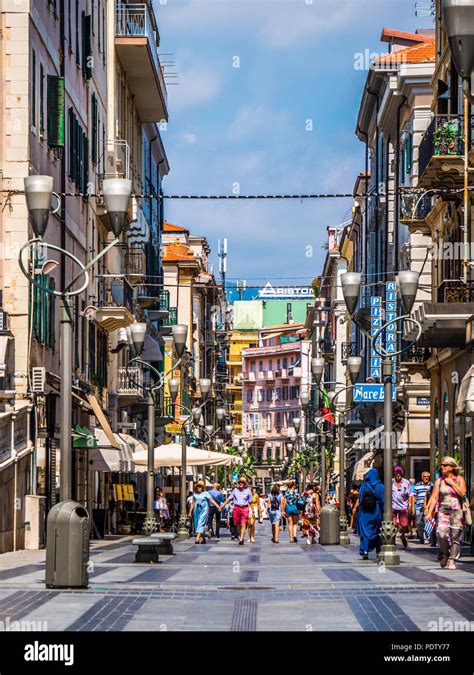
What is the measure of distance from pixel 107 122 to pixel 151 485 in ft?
70.7

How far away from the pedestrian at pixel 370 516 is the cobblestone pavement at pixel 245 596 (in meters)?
0.39

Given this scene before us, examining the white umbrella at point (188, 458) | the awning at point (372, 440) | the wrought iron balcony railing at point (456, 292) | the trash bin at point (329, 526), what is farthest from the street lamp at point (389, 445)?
the awning at point (372, 440)

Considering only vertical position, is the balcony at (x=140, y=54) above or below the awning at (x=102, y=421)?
above

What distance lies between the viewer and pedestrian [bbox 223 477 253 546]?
38688mm

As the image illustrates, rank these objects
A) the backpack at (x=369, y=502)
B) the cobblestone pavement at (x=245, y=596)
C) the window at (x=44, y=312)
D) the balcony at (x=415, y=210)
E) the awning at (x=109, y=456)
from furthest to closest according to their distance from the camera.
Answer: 1. the balcony at (x=415, y=210)
2. the awning at (x=109, y=456)
3. the window at (x=44, y=312)
4. the backpack at (x=369, y=502)
5. the cobblestone pavement at (x=245, y=596)

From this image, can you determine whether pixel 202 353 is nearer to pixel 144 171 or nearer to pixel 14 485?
pixel 144 171

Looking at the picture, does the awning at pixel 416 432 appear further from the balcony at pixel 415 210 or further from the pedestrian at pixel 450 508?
the pedestrian at pixel 450 508

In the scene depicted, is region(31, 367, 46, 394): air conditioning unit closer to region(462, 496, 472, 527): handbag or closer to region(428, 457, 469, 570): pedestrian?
A: region(462, 496, 472, 527): handbag

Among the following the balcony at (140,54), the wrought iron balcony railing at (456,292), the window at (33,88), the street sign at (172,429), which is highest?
the balcony at (140,54)

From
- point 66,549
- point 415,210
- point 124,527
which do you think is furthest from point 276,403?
point 66,549

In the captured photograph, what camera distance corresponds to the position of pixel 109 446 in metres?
41.3

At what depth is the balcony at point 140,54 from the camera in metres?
55.9

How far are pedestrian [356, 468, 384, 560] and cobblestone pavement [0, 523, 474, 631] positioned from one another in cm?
39

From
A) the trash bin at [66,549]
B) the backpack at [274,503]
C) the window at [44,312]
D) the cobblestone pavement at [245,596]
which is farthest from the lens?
the backpack at [274,503]
